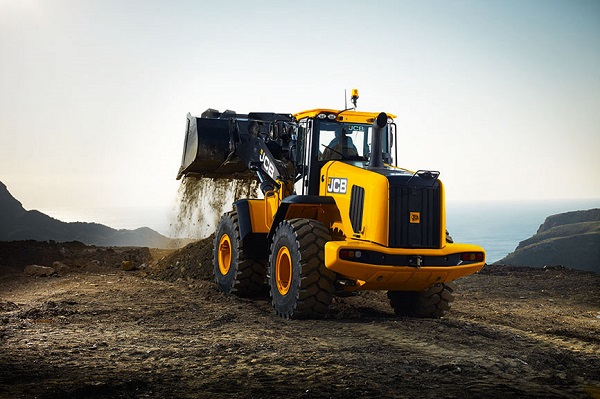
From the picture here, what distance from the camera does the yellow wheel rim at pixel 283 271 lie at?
963 centimetres

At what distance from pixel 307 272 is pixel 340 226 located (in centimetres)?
99

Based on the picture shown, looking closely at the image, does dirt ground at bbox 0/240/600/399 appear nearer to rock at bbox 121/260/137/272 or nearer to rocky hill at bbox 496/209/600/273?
rock at bbox 121/260/137/272

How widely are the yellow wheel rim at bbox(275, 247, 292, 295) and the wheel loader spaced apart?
14 mm

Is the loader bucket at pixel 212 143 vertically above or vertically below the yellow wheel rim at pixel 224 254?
above

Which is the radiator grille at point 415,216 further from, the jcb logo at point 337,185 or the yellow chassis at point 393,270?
the jcb logo at point 337,185

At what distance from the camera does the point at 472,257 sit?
9.27 m

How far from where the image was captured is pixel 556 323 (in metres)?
10.1

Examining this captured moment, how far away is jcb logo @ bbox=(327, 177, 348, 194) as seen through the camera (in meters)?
9.42

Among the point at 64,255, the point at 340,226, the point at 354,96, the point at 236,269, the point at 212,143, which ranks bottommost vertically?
the point at 64,255

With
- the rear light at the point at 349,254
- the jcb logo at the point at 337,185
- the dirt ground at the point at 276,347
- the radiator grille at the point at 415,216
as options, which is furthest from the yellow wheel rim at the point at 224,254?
the radiator grille at the point at 415,216

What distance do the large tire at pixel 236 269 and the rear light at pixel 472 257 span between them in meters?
3.57

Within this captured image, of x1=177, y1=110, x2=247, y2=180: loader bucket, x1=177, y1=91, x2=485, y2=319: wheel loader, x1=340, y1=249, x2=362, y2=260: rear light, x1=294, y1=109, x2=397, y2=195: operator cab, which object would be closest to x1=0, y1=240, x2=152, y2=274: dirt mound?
x1=177, y1=110, x2=247, y2=180: loader bucket

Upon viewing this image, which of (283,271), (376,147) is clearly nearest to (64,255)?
(283,271)

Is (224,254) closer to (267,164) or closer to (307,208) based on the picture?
(267,164)
